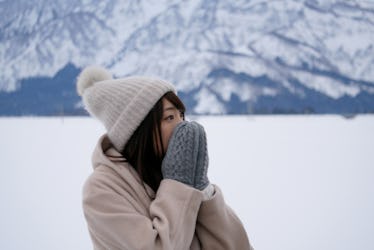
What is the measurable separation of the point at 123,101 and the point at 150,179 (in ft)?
0.97

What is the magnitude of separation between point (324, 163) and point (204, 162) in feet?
26.5

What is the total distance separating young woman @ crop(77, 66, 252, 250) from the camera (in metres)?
1.08

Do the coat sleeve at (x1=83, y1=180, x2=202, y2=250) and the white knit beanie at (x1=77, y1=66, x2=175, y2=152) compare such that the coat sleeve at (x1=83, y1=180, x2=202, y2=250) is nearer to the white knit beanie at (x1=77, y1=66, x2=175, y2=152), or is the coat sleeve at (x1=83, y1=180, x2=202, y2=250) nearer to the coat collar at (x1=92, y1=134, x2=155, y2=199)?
the coat collar at (x1=92, y1=134, x2=155, y2=199)

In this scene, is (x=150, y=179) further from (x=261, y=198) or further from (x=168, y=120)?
(x=261, y=198)

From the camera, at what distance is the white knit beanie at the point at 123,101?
1.22 m

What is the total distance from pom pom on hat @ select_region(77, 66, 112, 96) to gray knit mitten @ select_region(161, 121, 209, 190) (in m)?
0.42

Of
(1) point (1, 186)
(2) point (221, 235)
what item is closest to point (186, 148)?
(2) point (221, 235)

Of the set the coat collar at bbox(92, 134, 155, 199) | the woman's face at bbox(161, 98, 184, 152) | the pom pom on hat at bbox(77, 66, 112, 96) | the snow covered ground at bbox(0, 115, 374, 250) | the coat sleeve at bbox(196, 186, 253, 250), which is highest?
the pom pom on hat at bbox(77, 66, 112, 96)

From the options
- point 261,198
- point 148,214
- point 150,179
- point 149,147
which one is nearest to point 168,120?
point 149,147

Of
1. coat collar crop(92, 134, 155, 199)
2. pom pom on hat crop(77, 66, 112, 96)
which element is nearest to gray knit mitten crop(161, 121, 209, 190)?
coat collar crop(92, 134, 155, 199)

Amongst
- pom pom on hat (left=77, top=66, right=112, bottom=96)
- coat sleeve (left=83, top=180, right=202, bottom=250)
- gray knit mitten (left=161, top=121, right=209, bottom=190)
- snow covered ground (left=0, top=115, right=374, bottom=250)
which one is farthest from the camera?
snow covered ground (left=0, top=115, right=374, bottom=250)

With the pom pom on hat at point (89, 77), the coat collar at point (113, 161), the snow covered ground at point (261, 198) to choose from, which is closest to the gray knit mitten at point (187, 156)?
the coat collar at point (113, 161)

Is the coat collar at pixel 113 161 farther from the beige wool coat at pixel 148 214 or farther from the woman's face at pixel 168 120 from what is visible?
the woman's face at pixel 168 120

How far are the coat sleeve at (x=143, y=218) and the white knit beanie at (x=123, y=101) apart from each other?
0.71 ft
